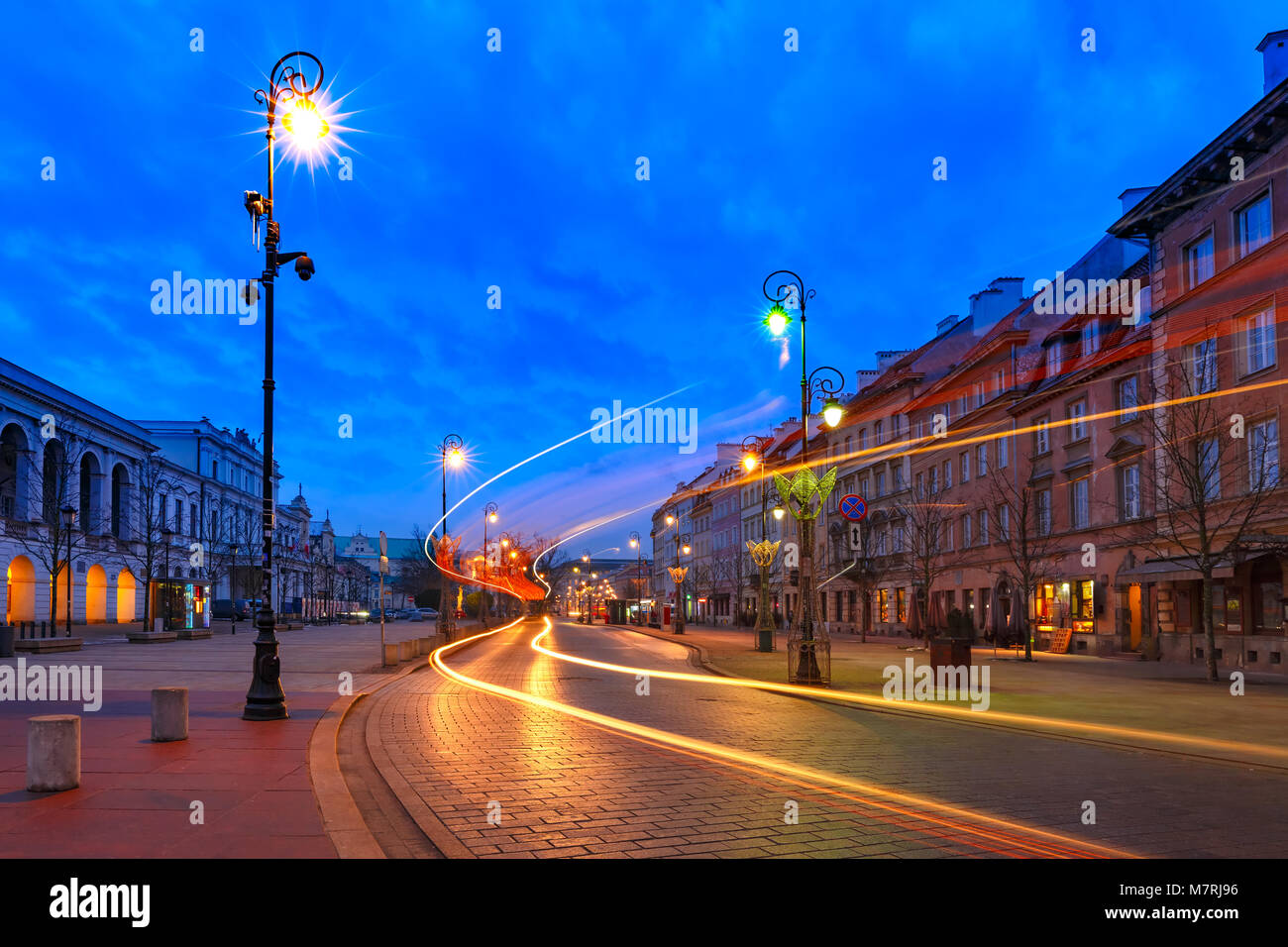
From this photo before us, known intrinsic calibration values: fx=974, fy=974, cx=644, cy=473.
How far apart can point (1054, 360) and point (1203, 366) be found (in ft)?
44.5

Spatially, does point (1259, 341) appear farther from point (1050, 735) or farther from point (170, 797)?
point (170, 797)

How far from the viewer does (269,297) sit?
1408 cm

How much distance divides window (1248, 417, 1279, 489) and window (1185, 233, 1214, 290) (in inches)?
191

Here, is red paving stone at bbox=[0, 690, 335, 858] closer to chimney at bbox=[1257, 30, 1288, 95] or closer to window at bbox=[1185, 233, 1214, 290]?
window at bbox=[1185, 233, 1214, 290]

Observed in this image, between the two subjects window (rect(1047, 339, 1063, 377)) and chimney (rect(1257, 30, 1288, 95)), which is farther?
window (rect(1047, 339, 1063, 377))

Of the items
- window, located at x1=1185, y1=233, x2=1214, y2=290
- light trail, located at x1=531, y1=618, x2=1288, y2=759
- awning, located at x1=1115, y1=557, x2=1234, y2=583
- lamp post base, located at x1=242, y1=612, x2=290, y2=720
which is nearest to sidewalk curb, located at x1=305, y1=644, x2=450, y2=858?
lamp post base, located at x1=242, y1=612, x2=290, y2=720

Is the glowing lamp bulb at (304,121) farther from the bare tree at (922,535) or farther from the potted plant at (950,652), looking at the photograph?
the bare tree at (922,535)

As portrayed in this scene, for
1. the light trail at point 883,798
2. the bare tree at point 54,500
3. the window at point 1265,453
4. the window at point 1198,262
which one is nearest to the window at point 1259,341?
the window at point 1265,453

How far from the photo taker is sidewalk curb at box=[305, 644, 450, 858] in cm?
650

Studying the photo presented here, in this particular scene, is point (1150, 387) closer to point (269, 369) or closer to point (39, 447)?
point (269, 369)

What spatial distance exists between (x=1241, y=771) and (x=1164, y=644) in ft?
71.3

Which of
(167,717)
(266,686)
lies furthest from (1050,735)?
(167,717)

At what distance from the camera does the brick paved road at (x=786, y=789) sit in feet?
22.6
